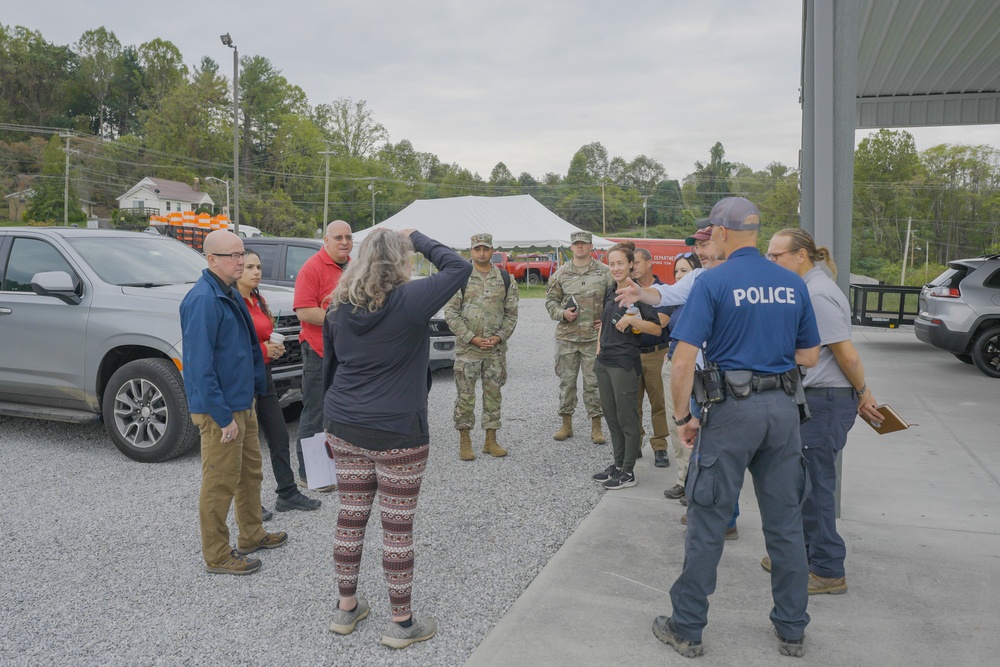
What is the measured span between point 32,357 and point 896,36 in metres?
10.9

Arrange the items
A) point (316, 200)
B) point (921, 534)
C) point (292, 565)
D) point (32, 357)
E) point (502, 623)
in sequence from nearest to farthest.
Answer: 1. point (502, 623)
2. point (292, 565)
3. point (921, 534)
4. point (32, 357)
5. point (316, 200)

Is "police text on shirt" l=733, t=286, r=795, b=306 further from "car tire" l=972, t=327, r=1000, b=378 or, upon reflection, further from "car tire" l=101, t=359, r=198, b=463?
"car tire" l=972, t=327, r=1000, b=378

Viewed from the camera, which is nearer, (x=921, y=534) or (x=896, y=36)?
(x=921, y=534)

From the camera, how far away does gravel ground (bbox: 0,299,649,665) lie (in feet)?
9.77

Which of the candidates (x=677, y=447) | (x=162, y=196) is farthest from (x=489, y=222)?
(x=162, y=196)

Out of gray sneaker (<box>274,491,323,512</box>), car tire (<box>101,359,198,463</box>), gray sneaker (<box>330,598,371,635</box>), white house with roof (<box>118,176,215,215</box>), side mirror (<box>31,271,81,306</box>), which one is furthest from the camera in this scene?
white house with roof (<box>118,176,215,215</box>)

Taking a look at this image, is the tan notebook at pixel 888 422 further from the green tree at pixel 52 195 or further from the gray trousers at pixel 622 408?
the green tree at pixel 52 195

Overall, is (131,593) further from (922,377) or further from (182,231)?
(182,231)

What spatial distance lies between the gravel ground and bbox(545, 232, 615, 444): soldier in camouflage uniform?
47 centimetres

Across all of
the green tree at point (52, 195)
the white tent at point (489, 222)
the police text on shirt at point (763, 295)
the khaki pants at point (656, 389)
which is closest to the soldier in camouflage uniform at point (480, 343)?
the khaki pants at point (656, 389)

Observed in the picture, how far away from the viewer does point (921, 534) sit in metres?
4.19

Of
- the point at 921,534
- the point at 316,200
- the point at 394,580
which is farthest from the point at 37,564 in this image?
the point at 316,200

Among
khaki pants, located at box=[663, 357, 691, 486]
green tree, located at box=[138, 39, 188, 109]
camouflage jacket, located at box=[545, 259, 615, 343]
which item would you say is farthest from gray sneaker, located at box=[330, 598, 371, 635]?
green tree, located at box=[138, 39, 188, 109]

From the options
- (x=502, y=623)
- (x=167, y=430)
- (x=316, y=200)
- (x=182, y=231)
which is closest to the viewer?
(x=502, y=623)
